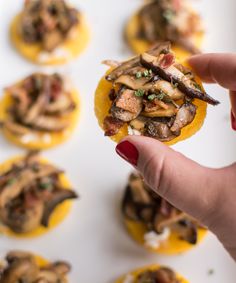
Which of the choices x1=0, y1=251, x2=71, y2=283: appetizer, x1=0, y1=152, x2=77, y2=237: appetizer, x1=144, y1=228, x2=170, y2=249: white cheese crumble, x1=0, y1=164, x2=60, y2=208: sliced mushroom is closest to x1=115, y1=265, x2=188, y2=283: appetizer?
x1=144, y1=228, x2=170, y2=249: white cheese crumble

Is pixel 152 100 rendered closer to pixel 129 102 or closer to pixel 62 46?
pixel 129 102

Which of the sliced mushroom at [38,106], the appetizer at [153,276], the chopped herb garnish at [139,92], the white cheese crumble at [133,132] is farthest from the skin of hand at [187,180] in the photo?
the sliced mushroom at [38,106]

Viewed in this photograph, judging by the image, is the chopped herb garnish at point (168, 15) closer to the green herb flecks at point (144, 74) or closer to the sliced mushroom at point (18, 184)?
the sliced mushroom at point (18, 184)

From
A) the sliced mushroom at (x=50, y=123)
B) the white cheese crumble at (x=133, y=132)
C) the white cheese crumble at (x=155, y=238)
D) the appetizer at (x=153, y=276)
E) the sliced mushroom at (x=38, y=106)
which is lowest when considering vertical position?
the appetizer at (x=153, y=276)

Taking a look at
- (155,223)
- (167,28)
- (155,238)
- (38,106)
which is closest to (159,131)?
(155,223)

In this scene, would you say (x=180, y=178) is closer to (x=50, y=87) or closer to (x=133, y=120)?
(x=133, y=120)

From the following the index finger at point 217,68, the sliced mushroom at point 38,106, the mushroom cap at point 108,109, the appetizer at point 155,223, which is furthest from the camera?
the sliced mushroom at point 38,106
